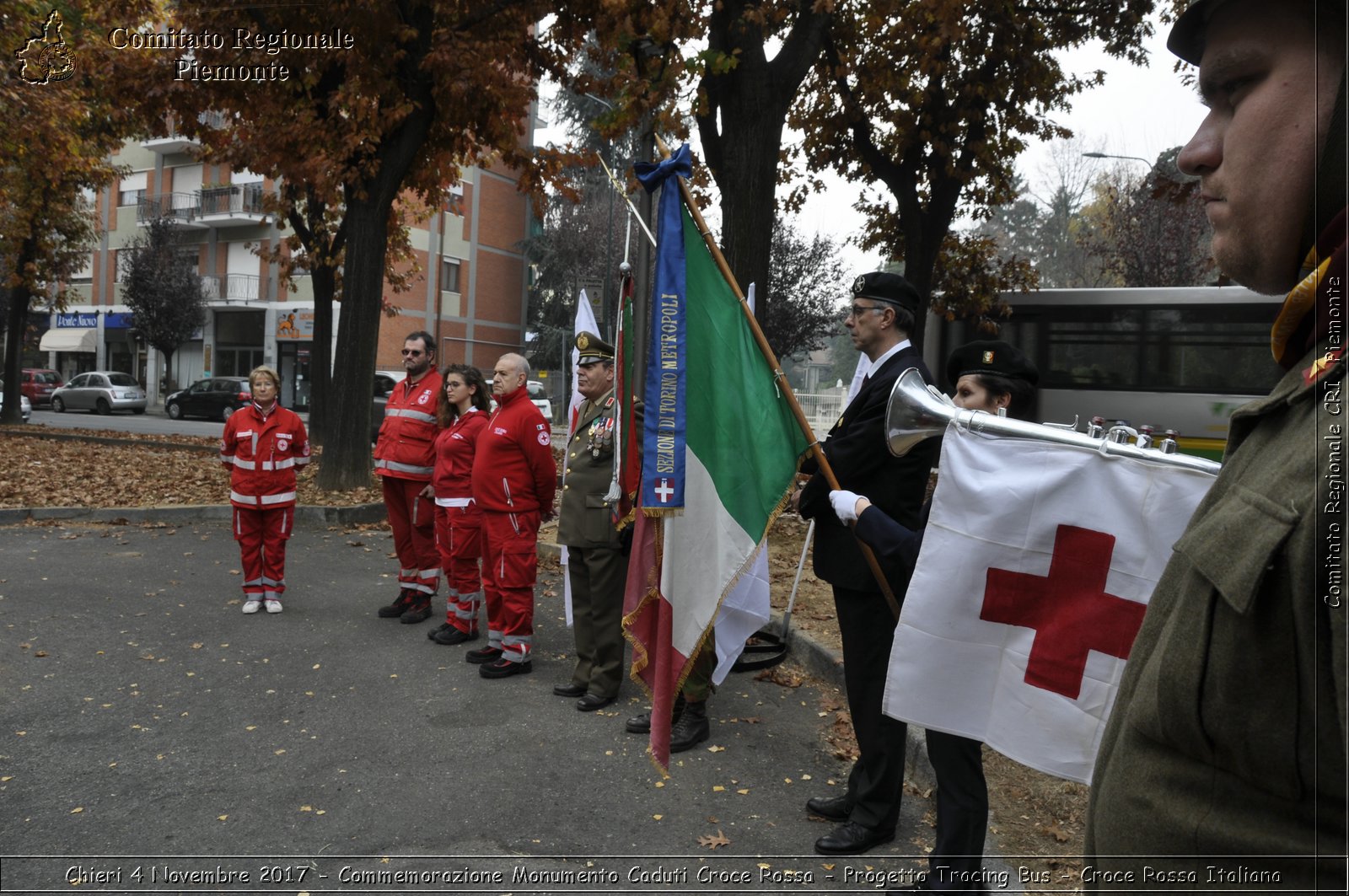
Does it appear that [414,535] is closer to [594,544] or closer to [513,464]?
[513,464]

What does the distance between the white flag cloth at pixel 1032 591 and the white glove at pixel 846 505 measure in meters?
0.36

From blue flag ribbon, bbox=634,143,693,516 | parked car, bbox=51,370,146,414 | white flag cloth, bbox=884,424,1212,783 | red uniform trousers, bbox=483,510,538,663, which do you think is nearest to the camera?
white flag cloth, bbox=884,424,1212,783

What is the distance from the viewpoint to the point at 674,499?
3.56 metres

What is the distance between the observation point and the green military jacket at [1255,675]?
2.96 ft

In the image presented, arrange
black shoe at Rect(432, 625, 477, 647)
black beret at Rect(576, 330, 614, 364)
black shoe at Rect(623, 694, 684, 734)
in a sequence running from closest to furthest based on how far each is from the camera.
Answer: black shoe at Rect(623, 694, 684, 734)
black beret at Rect(576, 330, 614, 364)
black shoe at Rect(432, 625, 477, 647)

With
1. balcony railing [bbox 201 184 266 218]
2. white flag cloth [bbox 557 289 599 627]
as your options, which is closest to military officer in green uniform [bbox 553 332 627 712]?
white flag cloth [bbox 557 289 599 627]

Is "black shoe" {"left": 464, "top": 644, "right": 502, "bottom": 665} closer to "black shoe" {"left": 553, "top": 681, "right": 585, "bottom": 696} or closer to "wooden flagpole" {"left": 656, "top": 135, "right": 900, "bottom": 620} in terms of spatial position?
"black shoe" {"left": 553, "top": 681, "right": 585, "bottom": 696}

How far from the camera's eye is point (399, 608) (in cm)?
780

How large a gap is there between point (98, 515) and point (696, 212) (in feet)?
35.3

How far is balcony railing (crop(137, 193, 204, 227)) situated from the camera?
44.7m

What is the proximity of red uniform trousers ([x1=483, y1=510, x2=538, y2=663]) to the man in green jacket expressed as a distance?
18.1ft

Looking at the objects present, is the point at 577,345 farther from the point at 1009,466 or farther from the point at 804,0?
the point at 804,0

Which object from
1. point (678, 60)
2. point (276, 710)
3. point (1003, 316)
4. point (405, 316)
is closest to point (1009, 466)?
point (276, 710)

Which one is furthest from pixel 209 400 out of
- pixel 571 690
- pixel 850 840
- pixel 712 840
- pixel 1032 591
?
pixel 1032 591
